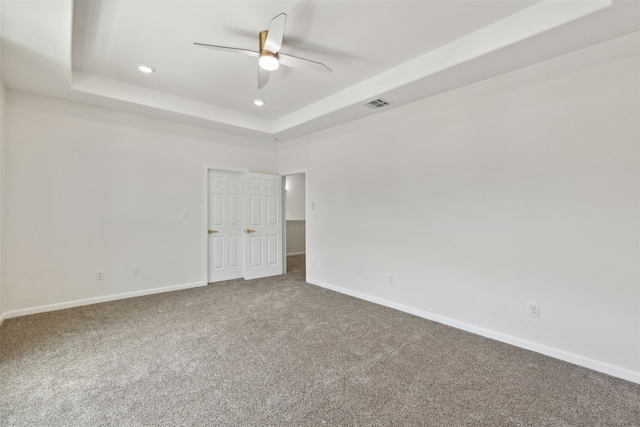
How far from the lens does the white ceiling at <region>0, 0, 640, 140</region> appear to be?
216cm

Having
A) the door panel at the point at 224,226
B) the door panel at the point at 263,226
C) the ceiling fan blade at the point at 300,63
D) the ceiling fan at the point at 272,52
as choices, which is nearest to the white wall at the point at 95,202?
the door panel at the point at 224,226

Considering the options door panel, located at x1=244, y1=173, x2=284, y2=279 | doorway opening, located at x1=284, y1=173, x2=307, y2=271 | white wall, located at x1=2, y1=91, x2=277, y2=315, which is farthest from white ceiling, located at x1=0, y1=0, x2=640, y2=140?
doorway opening, located at x1=284, y1=173, x2=307, y2=271

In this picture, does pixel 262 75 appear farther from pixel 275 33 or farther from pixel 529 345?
pixel 529 345

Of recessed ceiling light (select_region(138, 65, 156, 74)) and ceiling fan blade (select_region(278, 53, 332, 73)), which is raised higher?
recessed ceiling light (select_region(138, 65, 156, 74))

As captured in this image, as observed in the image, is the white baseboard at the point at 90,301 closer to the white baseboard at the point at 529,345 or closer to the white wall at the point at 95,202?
the white wall at the point at 95,202

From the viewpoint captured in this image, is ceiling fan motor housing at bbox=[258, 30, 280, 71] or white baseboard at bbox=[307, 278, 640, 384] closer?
white baseboard at bbox=[307, 278, 640, 384]

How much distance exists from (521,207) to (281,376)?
106 inches

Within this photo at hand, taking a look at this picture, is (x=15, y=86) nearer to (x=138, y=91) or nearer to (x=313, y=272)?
(x=138, y=91)

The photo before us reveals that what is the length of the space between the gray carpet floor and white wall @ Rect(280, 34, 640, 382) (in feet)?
1.14

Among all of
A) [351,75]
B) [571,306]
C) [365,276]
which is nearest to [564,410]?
[571,306]

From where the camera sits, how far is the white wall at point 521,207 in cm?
223

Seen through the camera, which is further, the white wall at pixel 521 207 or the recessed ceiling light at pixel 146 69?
the recessed ceiling light at pixel 146 69

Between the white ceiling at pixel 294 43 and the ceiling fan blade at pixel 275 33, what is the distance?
193mm

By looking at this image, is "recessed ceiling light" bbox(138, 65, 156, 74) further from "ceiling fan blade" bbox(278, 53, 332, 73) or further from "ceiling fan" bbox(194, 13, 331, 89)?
"ceiling fan blade" bbox(278, 53, 332, 73)
